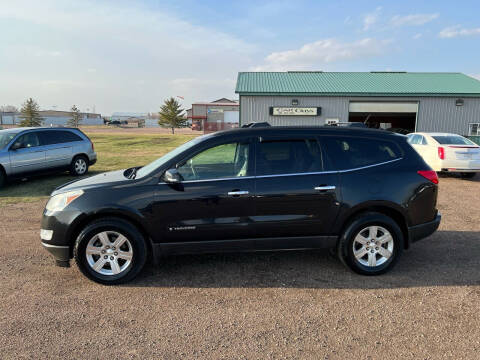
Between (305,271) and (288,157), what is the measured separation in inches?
56.8

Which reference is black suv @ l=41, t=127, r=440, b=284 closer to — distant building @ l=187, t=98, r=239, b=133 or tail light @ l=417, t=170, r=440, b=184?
tail light @ l=417, t=170, r=440, b=184

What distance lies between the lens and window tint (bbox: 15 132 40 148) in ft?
31.2

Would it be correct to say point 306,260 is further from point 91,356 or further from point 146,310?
point 91,356

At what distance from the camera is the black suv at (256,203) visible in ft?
12.3

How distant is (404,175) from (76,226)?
3.88 meters

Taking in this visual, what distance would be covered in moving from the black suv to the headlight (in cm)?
2

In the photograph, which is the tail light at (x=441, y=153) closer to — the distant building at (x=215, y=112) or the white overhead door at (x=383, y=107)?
the white overhead door at (x=383, y=107)

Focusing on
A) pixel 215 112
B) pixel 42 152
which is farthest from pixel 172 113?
pixel 42 152

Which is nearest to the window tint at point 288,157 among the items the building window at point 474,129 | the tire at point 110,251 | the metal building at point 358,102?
the tire at point 110,251

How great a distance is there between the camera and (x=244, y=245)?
154 inches

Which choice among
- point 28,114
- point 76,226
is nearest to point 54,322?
point 76,226

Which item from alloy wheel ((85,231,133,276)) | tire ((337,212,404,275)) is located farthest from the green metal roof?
alloy wheel ((85,231,133,276))

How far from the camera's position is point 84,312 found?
3.29 m

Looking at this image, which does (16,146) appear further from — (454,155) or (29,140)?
(454,155)
